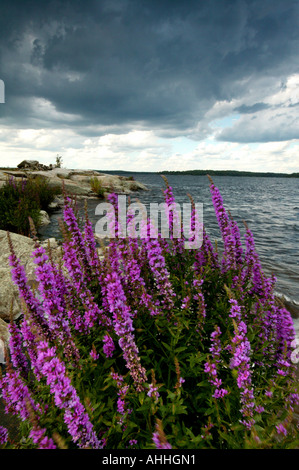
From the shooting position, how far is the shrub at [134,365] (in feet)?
7.50

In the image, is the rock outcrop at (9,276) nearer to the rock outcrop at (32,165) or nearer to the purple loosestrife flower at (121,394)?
the purple loosestrife flower at (121,394)

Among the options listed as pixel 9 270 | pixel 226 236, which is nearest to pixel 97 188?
pixel 9 270

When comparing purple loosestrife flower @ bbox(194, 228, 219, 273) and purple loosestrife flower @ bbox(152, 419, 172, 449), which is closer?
purple loosestrife flower @ bbox(152, 419, 172, 449)

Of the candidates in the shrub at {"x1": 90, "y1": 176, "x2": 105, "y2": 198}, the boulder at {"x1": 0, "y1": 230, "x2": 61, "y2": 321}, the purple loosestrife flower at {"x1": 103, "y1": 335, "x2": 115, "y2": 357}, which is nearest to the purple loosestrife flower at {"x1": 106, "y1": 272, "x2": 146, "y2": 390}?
the purple loosestrife flower at {"x1": 103, "y1": 335, "x2": 115, "y2": 357}

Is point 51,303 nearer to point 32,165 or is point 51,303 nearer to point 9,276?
point 9,276

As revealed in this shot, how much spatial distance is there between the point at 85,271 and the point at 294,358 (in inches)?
122

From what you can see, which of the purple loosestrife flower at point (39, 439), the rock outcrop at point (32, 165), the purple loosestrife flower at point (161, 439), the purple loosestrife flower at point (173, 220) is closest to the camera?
the purple loosestrife flower at point (161, 439)

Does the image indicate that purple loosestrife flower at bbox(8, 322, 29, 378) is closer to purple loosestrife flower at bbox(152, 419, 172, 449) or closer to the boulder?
purple loosestrife flower at bbox(152, 419, 172, 449)

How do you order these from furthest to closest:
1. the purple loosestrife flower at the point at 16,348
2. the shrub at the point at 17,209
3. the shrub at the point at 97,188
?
the shrub at the point at 97,188 < the shrub at the point at 17,209 < the purple loosestrife flower at the point at 16,348

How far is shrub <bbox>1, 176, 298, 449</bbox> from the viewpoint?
7.50 feet

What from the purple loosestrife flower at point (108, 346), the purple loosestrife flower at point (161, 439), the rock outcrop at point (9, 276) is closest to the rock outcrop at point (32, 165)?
the rock outcrop at point (9, 276)

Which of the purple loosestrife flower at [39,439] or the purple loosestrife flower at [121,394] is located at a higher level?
the purple loosestrife flower at [39,439]

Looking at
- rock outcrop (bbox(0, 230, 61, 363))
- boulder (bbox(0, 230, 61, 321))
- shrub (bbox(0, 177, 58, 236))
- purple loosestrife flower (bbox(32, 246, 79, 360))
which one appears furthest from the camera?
shrub (bbox(0, 177, 58, 236))

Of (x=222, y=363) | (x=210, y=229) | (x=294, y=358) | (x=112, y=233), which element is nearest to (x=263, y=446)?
(x=222, y=363)
